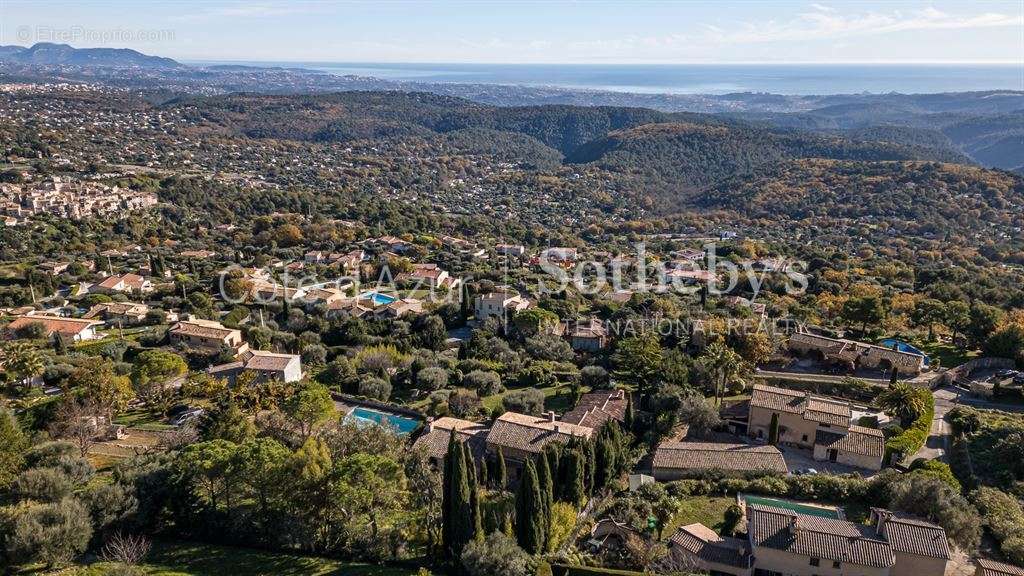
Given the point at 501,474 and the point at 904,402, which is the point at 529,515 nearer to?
the point at 501,474

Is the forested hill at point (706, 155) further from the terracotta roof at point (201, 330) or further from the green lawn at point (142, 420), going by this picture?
the green lawn at point (142, 420)

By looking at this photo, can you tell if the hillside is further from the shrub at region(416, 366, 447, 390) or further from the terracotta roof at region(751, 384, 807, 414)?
the shrub at region(416, 366, 447, 390)

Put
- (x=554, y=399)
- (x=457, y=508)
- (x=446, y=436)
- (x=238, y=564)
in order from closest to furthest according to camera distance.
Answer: (x=457, y=508) < (x=238, y=564) < (x=446, y=436) < (x=554, y=399)

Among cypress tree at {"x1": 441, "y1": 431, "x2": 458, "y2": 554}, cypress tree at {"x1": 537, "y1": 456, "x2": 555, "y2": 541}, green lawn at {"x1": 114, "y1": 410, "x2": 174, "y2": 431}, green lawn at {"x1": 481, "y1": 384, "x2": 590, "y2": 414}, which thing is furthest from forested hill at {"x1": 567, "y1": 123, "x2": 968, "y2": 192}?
cypress tree at {"x1": 441, "y1": 431, "x2": 458, "y2": 554}

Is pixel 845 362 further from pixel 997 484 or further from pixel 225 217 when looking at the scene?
pixel 225 217

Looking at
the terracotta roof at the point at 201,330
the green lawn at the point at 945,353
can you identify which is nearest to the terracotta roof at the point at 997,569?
the green lawn at the point at 945,353

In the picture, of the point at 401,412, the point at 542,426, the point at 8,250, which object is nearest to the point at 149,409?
the point at 401,412

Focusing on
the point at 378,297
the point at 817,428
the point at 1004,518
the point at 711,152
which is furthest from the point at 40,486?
the point at 711,152
